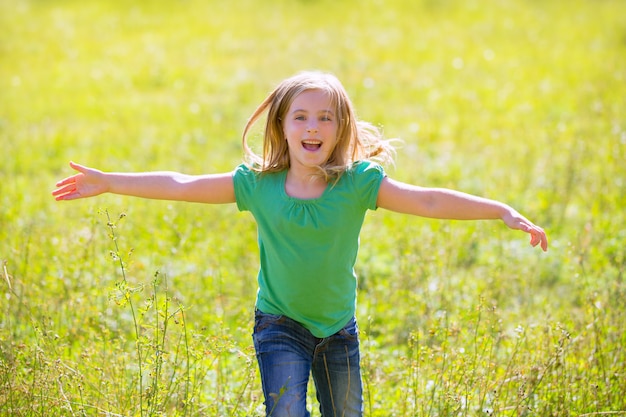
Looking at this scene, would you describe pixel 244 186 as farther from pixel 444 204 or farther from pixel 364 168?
pixel 444 204

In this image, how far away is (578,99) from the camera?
11.2m

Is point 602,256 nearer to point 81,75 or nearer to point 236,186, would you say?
point 236,186

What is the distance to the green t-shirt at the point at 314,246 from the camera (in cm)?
342

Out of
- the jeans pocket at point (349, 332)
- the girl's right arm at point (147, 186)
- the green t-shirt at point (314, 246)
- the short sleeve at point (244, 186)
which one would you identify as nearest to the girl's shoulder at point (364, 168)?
the green t-shirt at point (314, 246)

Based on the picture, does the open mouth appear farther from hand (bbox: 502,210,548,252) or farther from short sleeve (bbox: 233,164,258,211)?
hand (bbox: 502,210,548,252)

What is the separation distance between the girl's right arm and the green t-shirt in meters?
0.15

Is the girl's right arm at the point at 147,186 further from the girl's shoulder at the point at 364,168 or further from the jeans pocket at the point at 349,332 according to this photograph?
the jeans pocket at the point at 349,332

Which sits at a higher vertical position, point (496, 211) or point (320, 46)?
point (320, 46)

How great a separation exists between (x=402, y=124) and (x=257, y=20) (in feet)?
28.8

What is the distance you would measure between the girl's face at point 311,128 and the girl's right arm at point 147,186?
0.35 m

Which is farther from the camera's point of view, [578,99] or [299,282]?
[578,99]

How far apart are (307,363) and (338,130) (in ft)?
3.53

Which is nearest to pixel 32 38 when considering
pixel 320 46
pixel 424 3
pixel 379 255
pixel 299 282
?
pixel 320 46

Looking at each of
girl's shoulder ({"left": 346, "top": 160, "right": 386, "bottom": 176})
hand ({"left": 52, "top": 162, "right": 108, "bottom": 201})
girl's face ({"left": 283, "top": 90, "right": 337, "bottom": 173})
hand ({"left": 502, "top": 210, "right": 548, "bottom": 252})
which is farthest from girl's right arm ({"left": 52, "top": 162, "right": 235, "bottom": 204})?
hand ({"left": 502, "top": 210, "right": 548, "bottom": 252})
